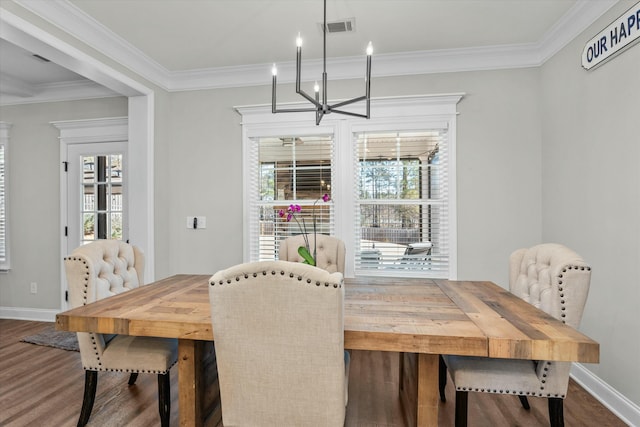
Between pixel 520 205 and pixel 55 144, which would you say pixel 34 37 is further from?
pixel 520 205

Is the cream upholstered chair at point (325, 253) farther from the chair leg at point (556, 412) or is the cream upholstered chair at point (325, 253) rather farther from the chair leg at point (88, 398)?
the chair leg at point (556, 412)

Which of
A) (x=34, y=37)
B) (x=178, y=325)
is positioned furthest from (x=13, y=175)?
(x=178, y=325)

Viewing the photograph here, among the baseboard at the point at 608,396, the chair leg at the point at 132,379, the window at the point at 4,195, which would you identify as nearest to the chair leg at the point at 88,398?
the chair leg at the point at 132,379

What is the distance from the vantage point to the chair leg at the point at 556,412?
1554mm

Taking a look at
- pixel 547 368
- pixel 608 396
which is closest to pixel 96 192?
pixel 547 368

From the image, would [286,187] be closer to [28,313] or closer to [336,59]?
[336,59]

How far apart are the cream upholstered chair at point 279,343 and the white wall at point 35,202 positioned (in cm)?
371

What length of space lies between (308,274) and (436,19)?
237 cm

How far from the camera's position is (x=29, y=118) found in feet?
13.1

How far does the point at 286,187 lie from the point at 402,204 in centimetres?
116

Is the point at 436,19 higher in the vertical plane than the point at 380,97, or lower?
higher

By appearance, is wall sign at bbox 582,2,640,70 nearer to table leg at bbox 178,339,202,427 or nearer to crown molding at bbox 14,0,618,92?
crown molding at bbox 14,0,618,92

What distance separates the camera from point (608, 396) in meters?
2.18

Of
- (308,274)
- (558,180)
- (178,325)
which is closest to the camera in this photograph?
(308,274)
